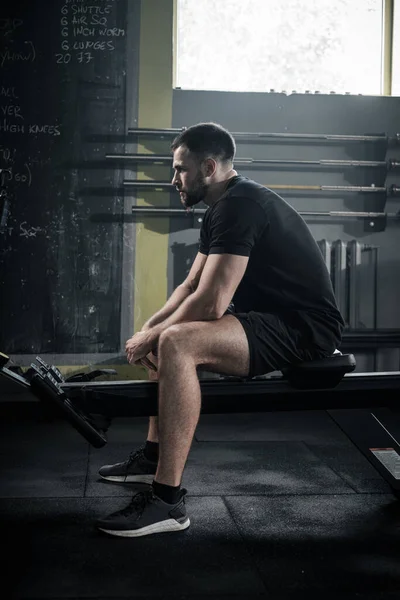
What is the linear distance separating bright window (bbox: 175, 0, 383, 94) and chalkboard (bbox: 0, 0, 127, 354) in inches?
18.1

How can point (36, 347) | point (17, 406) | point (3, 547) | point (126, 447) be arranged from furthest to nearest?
1. point (36, 347)
2. point (17, 406)
3. point (126, 447)
4. point (3, 547)

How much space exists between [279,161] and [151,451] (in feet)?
7.31

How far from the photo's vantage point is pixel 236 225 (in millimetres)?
2025

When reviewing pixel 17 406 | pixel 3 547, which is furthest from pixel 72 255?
pixel 3 547

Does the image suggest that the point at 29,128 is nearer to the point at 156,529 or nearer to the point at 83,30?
the point at 83,30

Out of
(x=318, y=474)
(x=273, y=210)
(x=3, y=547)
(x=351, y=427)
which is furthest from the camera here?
(x=318, y=474)

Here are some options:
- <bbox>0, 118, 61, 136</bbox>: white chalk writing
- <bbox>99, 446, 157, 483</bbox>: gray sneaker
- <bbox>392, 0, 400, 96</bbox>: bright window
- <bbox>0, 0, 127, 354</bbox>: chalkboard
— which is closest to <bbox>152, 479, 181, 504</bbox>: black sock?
<bbox>99, 446, 157, 483</bbox>: gray sneaker

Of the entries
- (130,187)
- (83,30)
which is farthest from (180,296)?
(83,30)

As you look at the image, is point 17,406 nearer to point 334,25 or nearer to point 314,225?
point 314,225

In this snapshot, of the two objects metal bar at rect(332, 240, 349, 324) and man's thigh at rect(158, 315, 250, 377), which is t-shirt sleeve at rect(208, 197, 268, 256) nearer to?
man's thigh at rect(158, 315, 250, 377)

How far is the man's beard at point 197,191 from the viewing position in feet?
7.36

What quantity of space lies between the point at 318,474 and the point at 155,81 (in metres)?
2.58

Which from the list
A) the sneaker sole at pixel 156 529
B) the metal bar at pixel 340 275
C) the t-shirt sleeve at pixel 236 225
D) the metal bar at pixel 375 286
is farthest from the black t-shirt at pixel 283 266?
the metal bar at pixel 375 286

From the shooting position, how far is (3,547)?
5.96 ft
